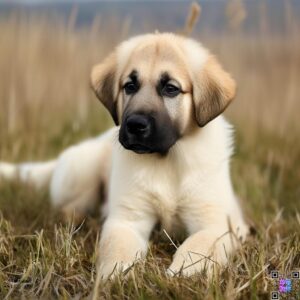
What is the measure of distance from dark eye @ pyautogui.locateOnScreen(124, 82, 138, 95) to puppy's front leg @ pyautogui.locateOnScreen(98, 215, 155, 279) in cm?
65

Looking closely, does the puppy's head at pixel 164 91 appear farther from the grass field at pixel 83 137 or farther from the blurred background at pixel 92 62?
the blurred background at pixel 92 62

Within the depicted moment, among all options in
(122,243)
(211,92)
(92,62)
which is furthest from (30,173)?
(92,62)

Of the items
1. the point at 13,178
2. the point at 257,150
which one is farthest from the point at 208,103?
the point at 257,150

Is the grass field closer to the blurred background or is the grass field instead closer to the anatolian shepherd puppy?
the blurred background

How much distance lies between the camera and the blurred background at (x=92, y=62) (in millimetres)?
5277

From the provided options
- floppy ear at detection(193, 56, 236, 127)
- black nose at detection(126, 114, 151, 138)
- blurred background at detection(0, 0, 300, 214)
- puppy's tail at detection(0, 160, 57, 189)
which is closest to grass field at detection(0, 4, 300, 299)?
blurred background at detection(0, 0, 300, 214)

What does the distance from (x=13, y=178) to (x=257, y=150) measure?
2261mm

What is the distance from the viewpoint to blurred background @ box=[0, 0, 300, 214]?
528 centimetres

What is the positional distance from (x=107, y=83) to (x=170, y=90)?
0.44 m

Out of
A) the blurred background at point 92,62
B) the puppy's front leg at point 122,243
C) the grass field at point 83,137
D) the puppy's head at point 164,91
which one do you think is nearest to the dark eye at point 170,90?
the puppy's head at point 164,91

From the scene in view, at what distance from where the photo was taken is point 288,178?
475 cm

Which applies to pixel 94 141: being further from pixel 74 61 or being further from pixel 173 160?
pixel 74 61

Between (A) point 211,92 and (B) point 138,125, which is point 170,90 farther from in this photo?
(B) point 138,125

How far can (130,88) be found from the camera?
10.4 feet
